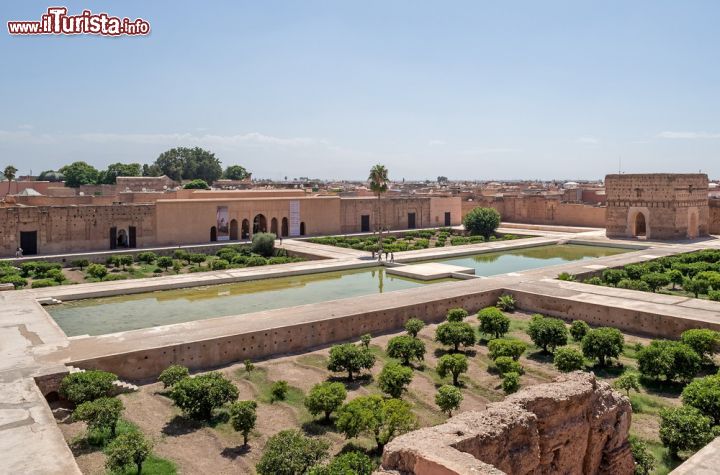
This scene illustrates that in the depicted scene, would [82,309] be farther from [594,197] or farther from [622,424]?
[594,197]

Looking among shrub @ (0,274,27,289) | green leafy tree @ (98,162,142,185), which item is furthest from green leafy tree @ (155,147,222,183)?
shrub @ (0,274,27,289)

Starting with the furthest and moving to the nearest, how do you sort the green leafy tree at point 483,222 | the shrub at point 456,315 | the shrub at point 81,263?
the green leafy tree at point 483,222 < the shrub at point 81,263 < the shrub at point 456,315

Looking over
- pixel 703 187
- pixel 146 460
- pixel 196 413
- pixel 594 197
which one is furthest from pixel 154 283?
pixel 594 197

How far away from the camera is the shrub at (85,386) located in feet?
30.6

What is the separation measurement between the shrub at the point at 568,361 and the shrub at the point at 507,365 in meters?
0.78

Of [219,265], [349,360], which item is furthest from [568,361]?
[219,265]

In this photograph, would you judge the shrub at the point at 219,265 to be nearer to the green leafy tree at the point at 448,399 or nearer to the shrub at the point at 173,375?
the shrub at the point at 173,375

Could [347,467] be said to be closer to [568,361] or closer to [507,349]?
[507,349]

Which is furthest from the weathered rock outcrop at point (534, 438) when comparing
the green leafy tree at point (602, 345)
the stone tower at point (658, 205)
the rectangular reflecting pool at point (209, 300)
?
the stone tower at point (658, 205)

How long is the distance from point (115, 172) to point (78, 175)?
3.89 m

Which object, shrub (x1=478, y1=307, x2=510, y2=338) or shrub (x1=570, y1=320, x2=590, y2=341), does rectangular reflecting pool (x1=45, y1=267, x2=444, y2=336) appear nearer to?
shrub (x1=478, y1=307, x2=510, y2=338)

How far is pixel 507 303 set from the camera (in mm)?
16375

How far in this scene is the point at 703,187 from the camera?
102 feet

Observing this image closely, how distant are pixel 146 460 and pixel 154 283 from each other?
1137 cm
